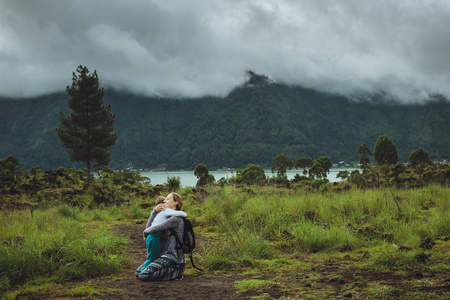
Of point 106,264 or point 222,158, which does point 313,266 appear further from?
point 222,158

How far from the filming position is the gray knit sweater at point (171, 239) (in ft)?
18.7

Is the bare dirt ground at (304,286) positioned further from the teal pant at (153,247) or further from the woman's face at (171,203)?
the woman's face at (171,203)

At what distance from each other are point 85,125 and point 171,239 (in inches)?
994

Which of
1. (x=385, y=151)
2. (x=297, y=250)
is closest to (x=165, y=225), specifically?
(x=297, y=250)

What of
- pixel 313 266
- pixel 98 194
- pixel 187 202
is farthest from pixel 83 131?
pixel 313 266

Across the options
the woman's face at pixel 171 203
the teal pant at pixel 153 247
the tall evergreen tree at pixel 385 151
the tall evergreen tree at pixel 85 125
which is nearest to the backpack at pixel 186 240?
the teal pant at pixel 153 247

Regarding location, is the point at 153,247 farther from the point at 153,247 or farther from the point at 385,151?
the point at 385,151

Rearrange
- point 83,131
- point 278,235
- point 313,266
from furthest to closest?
point 83,131, point 278,235, point 313,266

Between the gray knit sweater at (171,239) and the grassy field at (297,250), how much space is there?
0.61m

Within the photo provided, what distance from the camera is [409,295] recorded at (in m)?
3.64

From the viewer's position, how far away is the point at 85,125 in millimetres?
28375

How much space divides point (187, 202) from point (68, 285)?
847 cm

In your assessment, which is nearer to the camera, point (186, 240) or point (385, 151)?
point (186, 240)

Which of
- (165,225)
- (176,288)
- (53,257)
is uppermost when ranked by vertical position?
(165,225)
